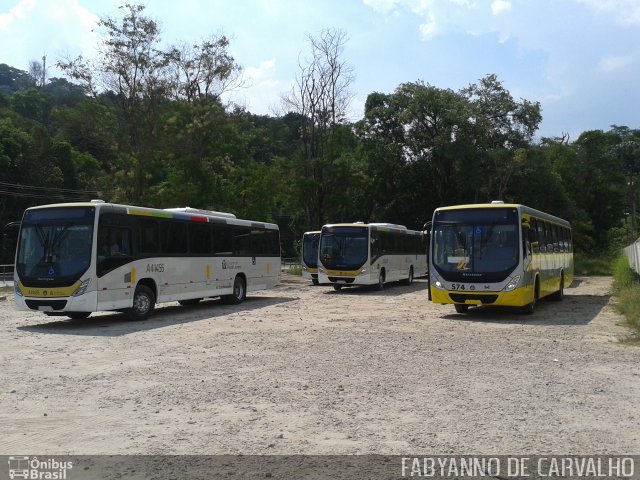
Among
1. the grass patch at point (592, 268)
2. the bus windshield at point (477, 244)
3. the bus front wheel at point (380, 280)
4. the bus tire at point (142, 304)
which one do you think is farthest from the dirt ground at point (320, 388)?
the grass patch at point (592, 268)

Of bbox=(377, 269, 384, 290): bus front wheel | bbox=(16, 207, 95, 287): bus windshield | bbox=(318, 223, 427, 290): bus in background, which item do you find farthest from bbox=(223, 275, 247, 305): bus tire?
bbox=(377, 269, 384, 290): bus front wheel

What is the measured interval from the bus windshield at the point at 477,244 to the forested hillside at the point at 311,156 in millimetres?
19431

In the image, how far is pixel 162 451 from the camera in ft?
19.2

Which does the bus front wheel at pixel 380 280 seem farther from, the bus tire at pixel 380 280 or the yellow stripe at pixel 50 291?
the yellow stripe at pixel 50 291

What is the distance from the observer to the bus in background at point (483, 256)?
16.6 meters

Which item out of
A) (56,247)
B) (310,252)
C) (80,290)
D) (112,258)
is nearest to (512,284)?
(112,258)

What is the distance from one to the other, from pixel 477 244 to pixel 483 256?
14.1 inches

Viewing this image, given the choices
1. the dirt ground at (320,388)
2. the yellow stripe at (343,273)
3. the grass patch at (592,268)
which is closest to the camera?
the dirt ground at (320,388)

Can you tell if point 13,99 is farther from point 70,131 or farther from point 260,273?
point 260,273

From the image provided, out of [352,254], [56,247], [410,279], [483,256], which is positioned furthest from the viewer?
[410,279]

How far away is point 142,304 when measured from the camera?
669 inches

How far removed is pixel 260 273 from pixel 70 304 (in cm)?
990

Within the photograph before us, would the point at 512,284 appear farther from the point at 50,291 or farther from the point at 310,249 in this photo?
the point at 310,249

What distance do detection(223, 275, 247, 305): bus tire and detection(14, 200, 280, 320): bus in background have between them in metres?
1.30
